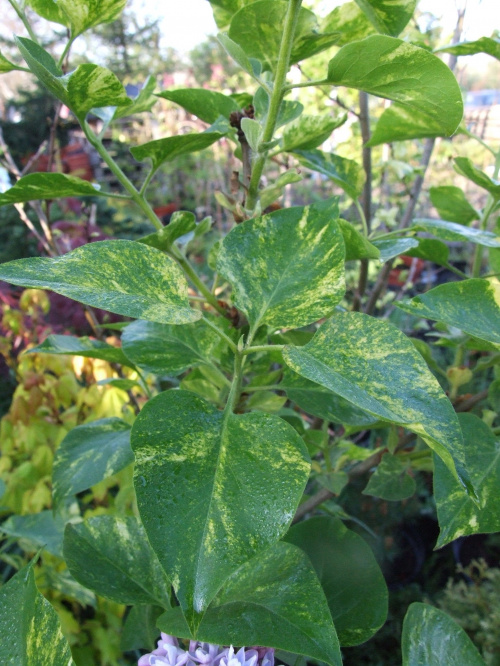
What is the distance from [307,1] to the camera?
2137 millimetres

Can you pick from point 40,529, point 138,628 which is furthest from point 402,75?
point 40,529

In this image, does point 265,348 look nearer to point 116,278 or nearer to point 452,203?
point 116,278

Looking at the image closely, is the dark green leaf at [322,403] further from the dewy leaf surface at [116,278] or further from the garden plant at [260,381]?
the dewy leaf surface at [116,278]

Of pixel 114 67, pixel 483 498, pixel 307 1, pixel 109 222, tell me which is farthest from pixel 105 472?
pixel 114 67

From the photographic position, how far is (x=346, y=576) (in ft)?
1.27

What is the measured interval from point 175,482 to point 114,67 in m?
7.25

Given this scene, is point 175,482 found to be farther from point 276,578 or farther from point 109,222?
point 109,222

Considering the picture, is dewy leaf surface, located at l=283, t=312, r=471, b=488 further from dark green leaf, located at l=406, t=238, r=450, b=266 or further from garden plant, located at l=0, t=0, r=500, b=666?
dark green leaf, located at l=406, t=238, r=450, b=266

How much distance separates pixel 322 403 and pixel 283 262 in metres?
0.10

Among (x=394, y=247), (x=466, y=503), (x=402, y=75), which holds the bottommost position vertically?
(x=466, y=503)

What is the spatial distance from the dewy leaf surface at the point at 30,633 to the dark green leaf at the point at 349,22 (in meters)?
0.39

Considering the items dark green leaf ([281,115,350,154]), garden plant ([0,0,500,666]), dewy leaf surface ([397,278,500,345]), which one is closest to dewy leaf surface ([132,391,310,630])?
garden plant ([0,0,500,666])

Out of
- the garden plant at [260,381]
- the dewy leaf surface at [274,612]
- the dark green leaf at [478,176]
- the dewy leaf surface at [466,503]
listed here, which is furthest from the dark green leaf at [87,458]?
the dark green leaf at [478,176]

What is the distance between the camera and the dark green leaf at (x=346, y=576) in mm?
365
